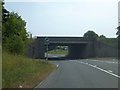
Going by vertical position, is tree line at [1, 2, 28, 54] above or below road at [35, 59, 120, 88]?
above

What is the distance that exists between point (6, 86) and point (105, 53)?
8903 centimetres

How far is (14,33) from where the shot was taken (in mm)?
65250

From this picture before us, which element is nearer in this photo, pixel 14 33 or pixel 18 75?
pixel 18 75

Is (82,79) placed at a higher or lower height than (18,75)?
lower

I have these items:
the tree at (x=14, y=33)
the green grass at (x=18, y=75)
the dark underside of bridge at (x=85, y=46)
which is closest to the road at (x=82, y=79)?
Answer: the green grass at (x=18, y=75)

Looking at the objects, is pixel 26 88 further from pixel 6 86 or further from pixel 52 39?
pixel 52 39

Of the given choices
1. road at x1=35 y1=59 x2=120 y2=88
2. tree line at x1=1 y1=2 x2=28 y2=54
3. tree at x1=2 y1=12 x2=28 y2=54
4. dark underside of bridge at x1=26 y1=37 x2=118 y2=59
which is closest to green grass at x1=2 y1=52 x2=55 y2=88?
road at x1=35 y1=59 x2=120 y2=88

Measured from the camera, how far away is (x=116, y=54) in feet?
347

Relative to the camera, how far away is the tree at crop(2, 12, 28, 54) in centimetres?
6200

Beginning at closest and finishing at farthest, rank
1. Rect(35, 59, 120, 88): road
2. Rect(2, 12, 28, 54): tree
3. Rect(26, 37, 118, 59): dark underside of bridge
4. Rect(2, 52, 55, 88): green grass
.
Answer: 1. Rect(2, 52, 55, 88): green grass
2. Rect(35, 59, 120, 88): road
3. Rect(2, 12, 28, 54): tree
4. Rect(26, 37, 118, 59): dark underside of bridge

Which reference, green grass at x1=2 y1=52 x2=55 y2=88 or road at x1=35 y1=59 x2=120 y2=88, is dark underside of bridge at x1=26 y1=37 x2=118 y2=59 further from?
green grass at x1=2 y1=52 x2=55 y2=88

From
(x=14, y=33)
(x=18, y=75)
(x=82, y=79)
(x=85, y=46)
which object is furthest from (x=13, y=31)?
(x=85, y=46)

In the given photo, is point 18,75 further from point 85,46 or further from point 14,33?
point 85,46

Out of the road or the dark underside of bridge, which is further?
the dark underside of bridge
